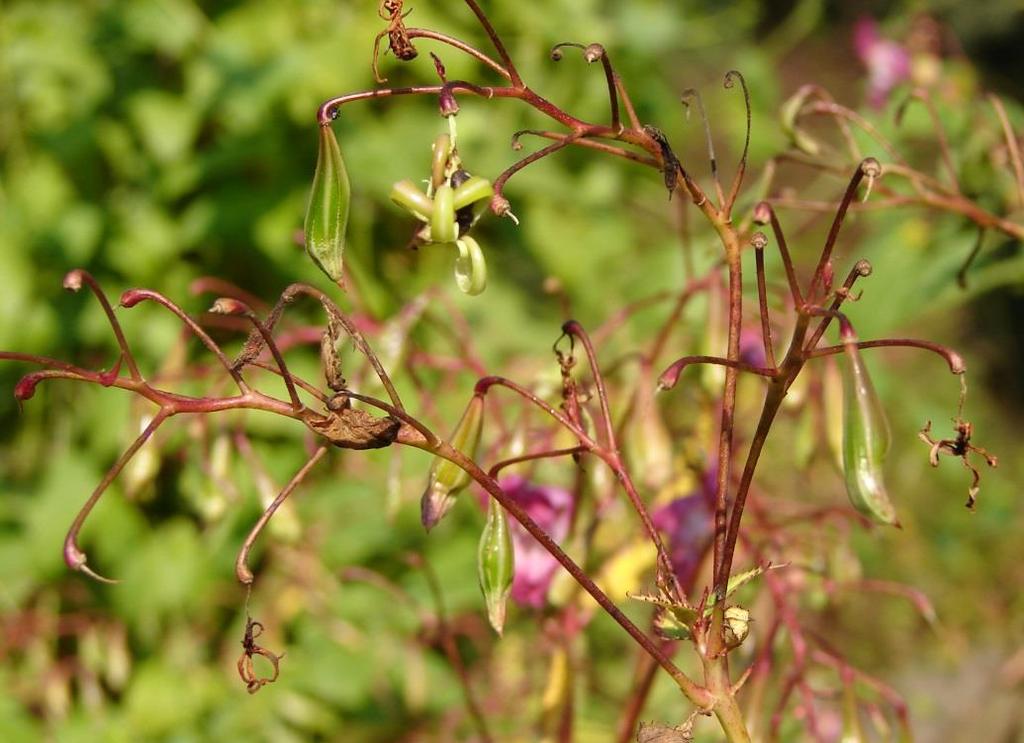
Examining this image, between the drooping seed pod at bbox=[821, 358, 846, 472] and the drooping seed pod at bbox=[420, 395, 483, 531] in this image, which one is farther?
the drooping seed pod at bbox=[821, 358, 846, 472]

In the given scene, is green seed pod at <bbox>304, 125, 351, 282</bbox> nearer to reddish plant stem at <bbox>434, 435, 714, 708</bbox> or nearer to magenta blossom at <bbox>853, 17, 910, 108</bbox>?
reddish plant stem at <bbox>434, 435, 714, 708</bbox>

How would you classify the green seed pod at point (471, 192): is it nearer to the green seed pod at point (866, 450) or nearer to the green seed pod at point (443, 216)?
the green seed pod at point (443, 216)

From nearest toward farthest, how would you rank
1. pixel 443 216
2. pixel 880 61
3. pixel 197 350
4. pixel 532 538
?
pixel 443 216
pixel 532 538
pixel 197 350
pixel 880 61

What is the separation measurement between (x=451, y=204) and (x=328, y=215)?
0.18 feet

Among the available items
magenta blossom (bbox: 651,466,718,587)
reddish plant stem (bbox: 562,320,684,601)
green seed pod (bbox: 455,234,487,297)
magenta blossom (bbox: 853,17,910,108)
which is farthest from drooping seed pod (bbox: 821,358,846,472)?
magenta blossom (bbox: 853,17,910,108)

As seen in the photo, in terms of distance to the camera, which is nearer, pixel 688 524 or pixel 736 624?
pixel 736 624

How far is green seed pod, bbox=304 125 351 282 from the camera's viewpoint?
48 cm

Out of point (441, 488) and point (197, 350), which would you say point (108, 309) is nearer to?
point (441, 488)

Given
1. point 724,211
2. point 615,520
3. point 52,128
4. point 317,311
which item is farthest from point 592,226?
point 724,211

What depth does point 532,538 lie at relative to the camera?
0.73 metres

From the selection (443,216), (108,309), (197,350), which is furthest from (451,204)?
(197,350)

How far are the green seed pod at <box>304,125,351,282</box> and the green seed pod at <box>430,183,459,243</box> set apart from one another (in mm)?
42

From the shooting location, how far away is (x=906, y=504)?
228 cm

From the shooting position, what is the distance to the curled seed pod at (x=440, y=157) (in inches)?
18.2
